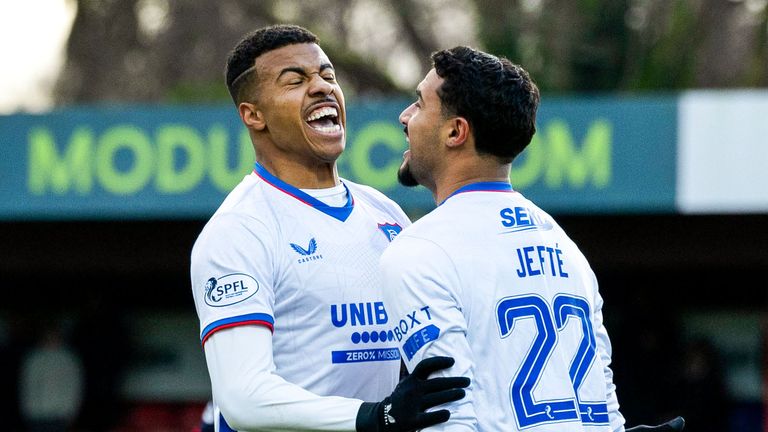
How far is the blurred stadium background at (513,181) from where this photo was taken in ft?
30.9

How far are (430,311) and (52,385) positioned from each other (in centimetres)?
907

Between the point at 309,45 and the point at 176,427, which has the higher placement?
the point at 309,45

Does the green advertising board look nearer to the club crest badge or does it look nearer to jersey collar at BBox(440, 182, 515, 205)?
the club crest badge

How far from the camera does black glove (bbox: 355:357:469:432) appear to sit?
9.68 feet

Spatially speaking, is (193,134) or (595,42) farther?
(595,42)

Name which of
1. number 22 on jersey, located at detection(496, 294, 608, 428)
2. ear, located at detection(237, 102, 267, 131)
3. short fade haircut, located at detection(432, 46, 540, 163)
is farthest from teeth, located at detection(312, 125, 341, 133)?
number 22 on jersey, located at detection(496, 294, 608, 428)

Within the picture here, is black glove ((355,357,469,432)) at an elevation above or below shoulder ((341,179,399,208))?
below

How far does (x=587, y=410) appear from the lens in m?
3.16

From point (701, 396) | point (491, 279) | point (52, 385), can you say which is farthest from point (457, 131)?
point (52, 385)

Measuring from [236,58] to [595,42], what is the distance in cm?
1252

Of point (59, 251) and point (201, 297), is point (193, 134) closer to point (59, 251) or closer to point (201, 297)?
point (59, 251)

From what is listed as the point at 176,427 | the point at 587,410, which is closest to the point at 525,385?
the point at 587,410

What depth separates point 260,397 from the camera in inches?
123

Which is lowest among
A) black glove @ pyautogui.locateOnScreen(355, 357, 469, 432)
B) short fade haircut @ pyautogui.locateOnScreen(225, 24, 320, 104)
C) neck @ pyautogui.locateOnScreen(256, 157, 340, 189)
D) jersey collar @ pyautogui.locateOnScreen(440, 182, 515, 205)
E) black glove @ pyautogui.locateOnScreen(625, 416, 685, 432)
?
black glove @ pyautogui.locateOnScreen(625, 416, 685, 432)
